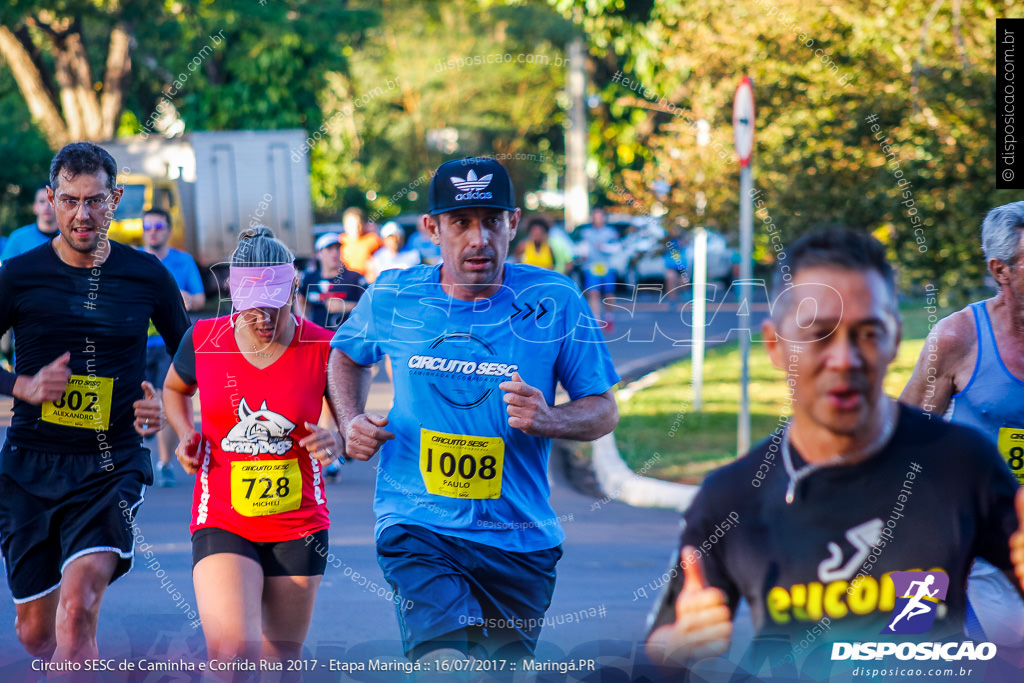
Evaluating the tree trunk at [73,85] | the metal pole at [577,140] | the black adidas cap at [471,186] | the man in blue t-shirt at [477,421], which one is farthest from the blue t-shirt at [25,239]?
the tree trunk at [73,85]

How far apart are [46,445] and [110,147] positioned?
21.1m

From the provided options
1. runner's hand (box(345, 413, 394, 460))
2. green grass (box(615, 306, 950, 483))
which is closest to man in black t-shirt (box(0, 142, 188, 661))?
runner's hand (box(345, 413, 394, 460))

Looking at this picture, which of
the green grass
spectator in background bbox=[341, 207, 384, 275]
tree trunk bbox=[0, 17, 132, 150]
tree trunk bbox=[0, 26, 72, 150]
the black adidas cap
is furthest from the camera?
tree trunk bbox=[0, 17, 132, 150]

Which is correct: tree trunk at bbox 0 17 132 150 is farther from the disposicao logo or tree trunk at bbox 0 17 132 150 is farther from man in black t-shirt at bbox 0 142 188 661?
the disposicao logo

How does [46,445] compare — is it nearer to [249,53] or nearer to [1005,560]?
[1005,560]

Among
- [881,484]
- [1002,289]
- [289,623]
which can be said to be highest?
[1002,289]

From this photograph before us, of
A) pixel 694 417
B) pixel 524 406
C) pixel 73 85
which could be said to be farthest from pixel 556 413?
pixel 73 85

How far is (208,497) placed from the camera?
13.1 ft

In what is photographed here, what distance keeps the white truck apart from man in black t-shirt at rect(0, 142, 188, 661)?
17.7 m

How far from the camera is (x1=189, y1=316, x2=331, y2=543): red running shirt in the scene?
395cm

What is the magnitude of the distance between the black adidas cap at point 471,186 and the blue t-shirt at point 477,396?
0.28 metres

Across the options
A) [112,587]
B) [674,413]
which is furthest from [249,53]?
[112,587]

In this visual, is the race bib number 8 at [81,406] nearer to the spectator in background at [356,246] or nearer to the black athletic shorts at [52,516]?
the black athletic shorts at [52,516]

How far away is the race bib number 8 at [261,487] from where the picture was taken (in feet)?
12.9
